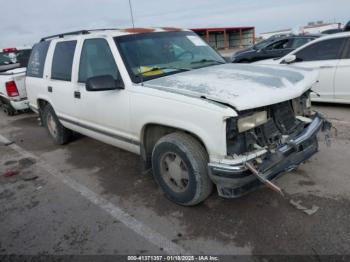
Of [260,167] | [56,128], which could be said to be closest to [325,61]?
[260,167]

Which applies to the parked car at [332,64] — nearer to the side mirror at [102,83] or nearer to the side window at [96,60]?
the side window at [96,60]

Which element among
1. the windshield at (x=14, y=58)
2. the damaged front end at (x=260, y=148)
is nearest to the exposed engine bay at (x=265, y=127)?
the damaged front end at (x=260, y=148)

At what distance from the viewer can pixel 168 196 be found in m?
3.49

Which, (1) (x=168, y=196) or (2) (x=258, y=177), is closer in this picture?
(2) (x=258, y=177)

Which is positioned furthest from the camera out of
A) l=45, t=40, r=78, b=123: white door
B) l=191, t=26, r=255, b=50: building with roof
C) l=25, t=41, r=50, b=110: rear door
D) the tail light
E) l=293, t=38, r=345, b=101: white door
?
l=191, t=26, r=255, b=50: building with roof

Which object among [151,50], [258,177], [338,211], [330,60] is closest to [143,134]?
[151,50]

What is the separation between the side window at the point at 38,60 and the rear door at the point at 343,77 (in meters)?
5.52

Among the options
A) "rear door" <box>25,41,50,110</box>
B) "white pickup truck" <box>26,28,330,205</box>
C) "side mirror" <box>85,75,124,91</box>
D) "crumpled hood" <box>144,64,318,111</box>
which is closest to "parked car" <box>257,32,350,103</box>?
"crumpled hood" <box>144,64,318,111</box>

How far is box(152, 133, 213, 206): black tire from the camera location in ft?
9.66

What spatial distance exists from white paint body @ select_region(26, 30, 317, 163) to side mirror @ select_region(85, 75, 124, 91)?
120mm

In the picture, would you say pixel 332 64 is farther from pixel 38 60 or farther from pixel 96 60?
pixel 38 60

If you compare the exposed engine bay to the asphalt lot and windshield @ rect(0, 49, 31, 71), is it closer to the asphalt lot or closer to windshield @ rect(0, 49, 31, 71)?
the asphalt lot

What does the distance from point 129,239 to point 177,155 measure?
93 cm

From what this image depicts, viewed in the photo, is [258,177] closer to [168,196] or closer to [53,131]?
[168,196]
